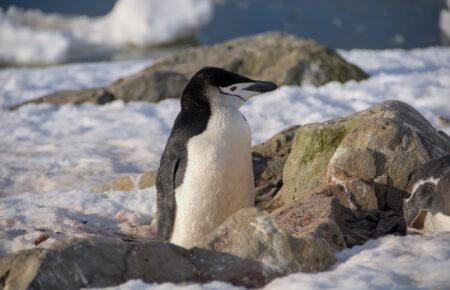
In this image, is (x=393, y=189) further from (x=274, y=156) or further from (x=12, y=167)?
(x=12, y=167)

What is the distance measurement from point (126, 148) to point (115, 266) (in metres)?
4.61

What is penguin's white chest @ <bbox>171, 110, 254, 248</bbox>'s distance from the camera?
4352 mm

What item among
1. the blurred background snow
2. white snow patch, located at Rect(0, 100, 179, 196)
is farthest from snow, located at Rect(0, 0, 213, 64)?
white snow patch, located at Rect(0, 100, 179, 196)

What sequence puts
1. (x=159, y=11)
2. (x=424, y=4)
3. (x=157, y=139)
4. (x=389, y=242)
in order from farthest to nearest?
1. (x=424, y=4)
2. (x=159, y=11)
3. (x=157, y=139)
4. (x=389, y=242)

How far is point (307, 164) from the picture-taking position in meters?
4.86

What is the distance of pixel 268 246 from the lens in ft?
10.1

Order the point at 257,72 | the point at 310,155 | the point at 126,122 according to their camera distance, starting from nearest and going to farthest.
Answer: the point at 310,155, the point at 126,122, the point at 257,72

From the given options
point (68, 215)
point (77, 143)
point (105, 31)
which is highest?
point (105, 31)

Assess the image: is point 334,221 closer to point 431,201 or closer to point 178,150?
point 431,201

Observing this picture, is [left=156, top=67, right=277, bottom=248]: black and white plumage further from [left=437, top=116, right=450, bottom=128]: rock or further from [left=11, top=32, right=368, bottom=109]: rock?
[left=11, top=32, right=368, bottom=109]: rock

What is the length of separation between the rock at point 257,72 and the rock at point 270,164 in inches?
156

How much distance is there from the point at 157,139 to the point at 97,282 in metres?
4.83

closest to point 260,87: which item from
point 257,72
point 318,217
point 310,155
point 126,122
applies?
point 310,155

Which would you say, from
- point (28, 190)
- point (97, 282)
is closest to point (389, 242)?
point (97, 282)
